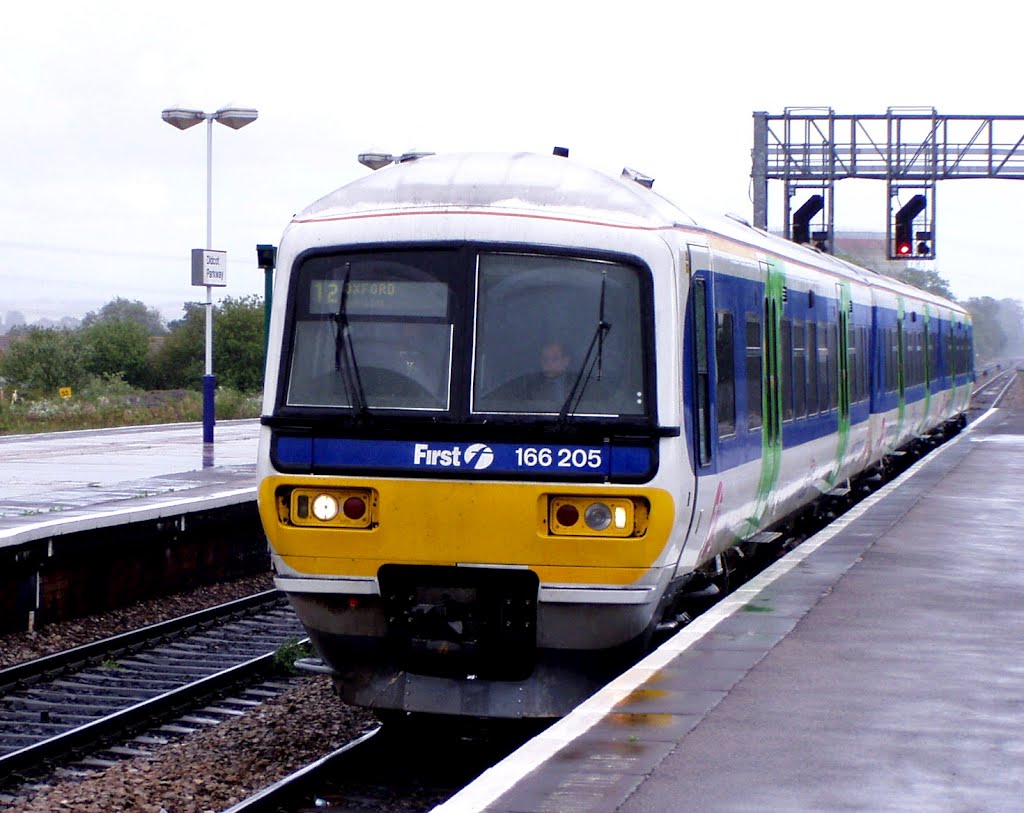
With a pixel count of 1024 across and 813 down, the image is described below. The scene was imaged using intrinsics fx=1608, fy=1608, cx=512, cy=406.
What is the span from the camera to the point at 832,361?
14.5 meters

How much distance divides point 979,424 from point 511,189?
102 feet

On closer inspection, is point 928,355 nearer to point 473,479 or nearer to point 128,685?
point 128,685

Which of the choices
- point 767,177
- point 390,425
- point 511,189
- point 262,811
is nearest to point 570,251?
point 511,189

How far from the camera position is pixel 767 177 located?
122 feet

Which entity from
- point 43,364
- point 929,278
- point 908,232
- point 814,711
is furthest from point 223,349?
point 929,278

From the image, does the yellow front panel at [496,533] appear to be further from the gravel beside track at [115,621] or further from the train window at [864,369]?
the train window at [864,369]

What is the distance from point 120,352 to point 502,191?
243ft

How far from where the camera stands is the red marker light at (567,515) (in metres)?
7.68

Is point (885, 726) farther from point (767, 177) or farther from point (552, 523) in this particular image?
point (767, 177)

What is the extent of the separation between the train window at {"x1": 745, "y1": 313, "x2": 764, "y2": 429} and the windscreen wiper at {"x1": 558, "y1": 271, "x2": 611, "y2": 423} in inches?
97.1

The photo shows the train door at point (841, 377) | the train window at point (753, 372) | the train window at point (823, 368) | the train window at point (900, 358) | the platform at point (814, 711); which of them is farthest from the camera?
the train window at point (900, 358)

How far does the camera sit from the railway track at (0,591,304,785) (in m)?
9.41

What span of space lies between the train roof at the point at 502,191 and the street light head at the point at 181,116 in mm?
17663

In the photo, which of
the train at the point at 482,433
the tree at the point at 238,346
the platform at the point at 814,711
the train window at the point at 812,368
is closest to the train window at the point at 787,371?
the train window at the point at 812,368
